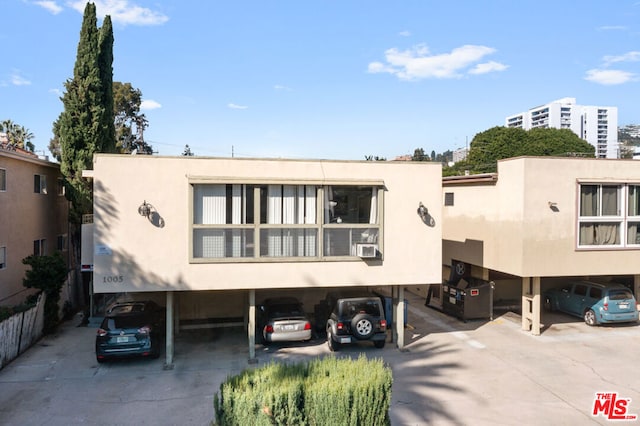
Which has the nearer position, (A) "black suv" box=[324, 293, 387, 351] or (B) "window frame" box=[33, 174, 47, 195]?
(A) "black suv" box=[324, 293, 387, 351]

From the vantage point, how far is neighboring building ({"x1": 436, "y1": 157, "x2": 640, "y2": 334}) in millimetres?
13617

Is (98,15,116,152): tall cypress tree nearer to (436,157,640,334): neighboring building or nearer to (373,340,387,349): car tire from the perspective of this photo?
(373,340,387,349): car tire

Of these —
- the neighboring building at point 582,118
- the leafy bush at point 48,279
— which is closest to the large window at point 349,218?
the leafy bush at point 48,279

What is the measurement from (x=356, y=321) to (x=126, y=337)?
18.4 ft

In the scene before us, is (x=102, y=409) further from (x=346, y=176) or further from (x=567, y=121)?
(x=567, y=121)

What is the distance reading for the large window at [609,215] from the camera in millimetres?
14086

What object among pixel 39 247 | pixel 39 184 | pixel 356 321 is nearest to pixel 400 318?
pixel 356 321

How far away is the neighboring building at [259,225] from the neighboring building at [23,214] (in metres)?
5.66

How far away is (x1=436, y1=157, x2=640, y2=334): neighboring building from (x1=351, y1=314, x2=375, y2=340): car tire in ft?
16.9

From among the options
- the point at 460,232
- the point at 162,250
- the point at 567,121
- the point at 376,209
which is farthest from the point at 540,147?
the point at 567,121

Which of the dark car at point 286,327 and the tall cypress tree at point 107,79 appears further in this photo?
the tall cypress tree at point 107,79

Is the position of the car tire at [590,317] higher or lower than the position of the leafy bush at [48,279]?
lower

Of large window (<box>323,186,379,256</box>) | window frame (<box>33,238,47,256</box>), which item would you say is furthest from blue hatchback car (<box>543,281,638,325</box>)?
window frame (<box>33,238,47,256</box>)

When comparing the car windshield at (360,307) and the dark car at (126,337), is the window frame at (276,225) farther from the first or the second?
the dark car at (126,337)
